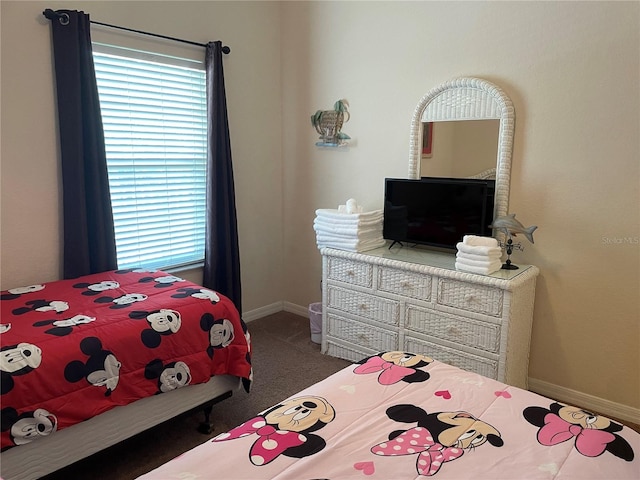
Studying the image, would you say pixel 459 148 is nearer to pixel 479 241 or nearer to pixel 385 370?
pixel 479 241

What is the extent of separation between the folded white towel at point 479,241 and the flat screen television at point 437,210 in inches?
4.4

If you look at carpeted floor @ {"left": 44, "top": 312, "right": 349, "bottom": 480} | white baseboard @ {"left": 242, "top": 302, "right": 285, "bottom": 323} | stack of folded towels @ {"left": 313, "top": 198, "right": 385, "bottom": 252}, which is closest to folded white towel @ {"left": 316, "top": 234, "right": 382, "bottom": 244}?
stack of folded towels @ {"left": 313, "top": 198, "right": 385, "bottom": 252}

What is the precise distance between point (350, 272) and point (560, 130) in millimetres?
1472

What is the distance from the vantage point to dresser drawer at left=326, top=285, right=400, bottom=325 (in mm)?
3004

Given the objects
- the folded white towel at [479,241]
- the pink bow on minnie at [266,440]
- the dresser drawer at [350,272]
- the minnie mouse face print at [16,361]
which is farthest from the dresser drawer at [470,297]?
the minnie mouse face print at [16,361]

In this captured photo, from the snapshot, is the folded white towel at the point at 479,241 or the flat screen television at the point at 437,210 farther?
the flat screen television at the point at 437,210

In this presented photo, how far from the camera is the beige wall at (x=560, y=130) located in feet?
8.23

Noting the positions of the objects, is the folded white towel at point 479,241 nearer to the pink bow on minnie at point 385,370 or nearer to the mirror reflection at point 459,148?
the mirror reflection at point 459,148

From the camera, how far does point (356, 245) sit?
3129mm

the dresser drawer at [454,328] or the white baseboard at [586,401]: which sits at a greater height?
the dresser drawer at [454,328]

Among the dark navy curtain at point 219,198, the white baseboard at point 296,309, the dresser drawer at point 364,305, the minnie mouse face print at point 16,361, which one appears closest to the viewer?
the minnie mouse face print at point 16,361

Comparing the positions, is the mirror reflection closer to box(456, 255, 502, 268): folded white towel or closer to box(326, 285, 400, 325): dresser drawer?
box(456, 255, 502, 268): folded white towel

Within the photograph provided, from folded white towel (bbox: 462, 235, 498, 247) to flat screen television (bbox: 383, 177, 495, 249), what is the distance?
111 millimetres

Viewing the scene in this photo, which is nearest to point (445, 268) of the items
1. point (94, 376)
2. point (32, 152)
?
point (94, 376)
